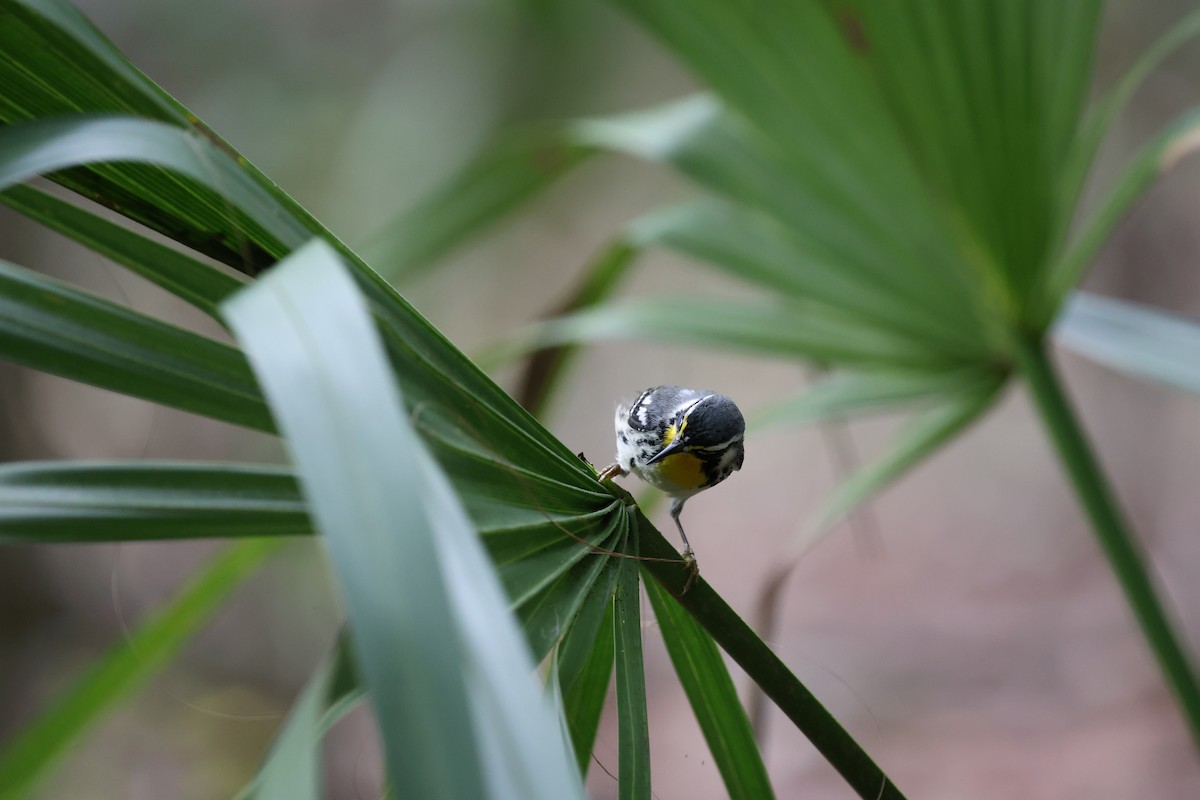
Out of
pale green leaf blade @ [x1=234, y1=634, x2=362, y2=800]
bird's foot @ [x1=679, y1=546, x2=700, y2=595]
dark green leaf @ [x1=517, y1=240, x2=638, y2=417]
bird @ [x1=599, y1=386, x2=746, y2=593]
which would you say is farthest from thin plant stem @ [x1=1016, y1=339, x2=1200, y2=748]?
pale green leaf blade @ [x1=234, y1=634, x2=362, y2=800]

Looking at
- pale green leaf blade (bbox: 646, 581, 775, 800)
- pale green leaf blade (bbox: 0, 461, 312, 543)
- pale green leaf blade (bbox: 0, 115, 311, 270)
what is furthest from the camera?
pale green leaf blade (bbox: 646, 581, 775, 800)

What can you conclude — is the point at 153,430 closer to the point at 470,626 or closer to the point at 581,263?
the point at 470,626

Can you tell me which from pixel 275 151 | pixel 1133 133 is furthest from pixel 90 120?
pixel 1133 133

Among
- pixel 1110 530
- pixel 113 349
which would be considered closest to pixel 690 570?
pixel 113 349

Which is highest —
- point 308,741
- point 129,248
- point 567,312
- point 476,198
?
point 476,198

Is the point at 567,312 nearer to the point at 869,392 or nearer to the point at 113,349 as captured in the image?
the point at 869,392

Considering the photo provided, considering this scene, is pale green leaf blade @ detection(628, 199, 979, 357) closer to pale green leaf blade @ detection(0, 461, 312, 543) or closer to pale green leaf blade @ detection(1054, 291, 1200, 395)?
pale green leaf blade @ detection(1054, 291, 1200, 395)

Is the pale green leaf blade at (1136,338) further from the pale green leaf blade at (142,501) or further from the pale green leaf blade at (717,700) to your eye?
the pale green leaf blade at (142,501)

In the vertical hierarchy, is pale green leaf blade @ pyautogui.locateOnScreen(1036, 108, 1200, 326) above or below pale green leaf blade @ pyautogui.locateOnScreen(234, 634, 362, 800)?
above
